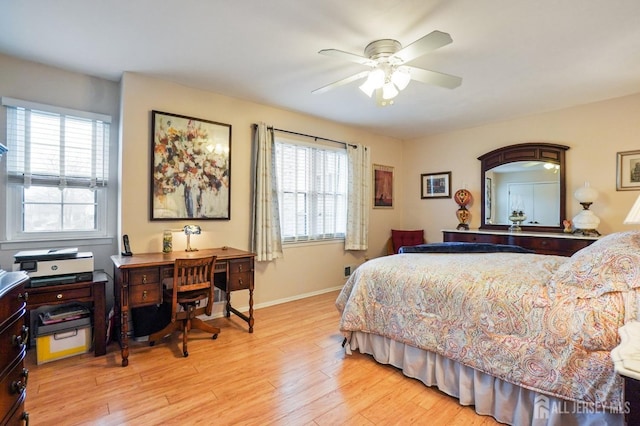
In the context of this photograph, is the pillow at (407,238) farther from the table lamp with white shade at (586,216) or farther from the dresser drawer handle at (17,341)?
the dresser drawer handle at (17,341)

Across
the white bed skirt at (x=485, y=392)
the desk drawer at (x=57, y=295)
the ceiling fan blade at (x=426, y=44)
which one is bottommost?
the white bed skirt at (x=485, y=392)

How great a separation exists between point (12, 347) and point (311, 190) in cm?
345

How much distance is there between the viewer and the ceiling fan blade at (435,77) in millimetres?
2332

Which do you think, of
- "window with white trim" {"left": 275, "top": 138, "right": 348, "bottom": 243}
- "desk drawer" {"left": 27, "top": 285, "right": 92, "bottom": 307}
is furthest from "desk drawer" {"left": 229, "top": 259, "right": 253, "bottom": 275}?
"desk drawer" {"left": 27, "top": 285, "right": 92, "bottom": 307}

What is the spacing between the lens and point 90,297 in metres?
2.57

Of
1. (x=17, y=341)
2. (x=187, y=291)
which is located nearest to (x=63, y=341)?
(x=187, y=291)

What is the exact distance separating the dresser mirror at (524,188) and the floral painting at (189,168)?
12.2ft

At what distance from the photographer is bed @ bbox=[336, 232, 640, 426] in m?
1.48

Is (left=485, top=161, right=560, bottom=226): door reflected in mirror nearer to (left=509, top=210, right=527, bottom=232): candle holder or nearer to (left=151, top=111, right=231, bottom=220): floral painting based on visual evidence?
(left=509, top=210, right=527, bottom=232): candle holder

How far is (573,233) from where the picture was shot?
12.2ft

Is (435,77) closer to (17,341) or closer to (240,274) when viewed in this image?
(240,274)

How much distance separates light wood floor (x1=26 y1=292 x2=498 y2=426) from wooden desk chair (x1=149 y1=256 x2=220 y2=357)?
176 mm

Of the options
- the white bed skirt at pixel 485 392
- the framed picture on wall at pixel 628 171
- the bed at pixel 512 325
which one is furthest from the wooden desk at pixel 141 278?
the framed picture on wall at pixel 628 171

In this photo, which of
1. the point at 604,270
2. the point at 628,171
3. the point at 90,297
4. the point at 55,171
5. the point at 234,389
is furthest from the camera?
the point at 628,171
